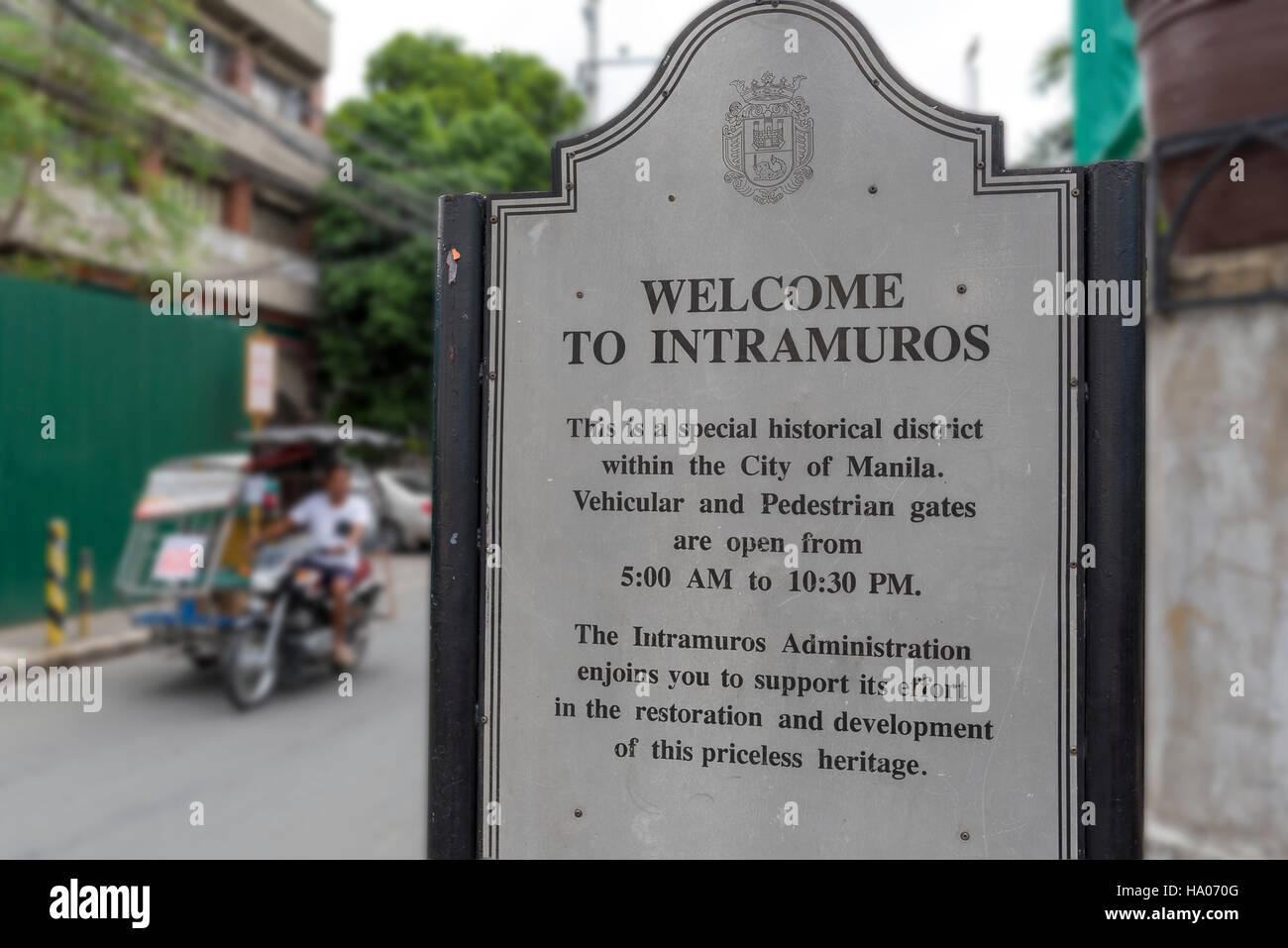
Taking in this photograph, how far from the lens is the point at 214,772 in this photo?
5855mm

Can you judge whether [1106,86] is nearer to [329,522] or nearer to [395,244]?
[329,522]

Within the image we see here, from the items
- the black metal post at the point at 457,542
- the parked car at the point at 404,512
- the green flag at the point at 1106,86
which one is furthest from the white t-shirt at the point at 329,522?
the parked car at the point at 404,512

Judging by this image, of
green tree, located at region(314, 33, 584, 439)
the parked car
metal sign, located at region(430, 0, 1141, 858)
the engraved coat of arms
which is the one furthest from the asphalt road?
green tree, located at region(314, 33, 584, 439)

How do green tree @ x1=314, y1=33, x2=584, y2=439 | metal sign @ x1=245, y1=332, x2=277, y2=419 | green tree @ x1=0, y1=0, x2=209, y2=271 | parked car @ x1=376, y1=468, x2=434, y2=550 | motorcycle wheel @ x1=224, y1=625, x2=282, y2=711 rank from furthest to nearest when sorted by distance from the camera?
green tree @ x1=314, y1=33, x2=584, y2=439 < parked car @ x1=376, y1=468, x2=434, y2=550 < green tree @ x1=0, y1=0, x2=209, y2=271 < metal sign @ x1=245, y1=332, x2=277, y2=419 < motorcycle wheel @ x1=224, y1=625, x2=282, y2=711

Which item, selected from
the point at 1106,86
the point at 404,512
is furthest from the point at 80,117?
the point at 1106,86

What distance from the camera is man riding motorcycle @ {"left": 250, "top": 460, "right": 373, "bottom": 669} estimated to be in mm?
7742

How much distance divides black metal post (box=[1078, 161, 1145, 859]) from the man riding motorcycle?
6535 mm

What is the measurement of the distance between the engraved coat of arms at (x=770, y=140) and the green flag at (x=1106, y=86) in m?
3.71

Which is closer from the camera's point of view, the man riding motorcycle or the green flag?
the green flag

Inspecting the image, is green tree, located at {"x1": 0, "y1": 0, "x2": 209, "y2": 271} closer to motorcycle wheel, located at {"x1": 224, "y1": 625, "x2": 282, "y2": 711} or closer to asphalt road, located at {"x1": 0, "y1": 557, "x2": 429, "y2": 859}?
asphalt road, located at {"x1": 0, "y1": 557, "x2": 429, "y2": 859}

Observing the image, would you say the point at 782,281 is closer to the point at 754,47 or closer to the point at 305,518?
the point at 754,47

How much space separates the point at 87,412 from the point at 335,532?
177 inches
